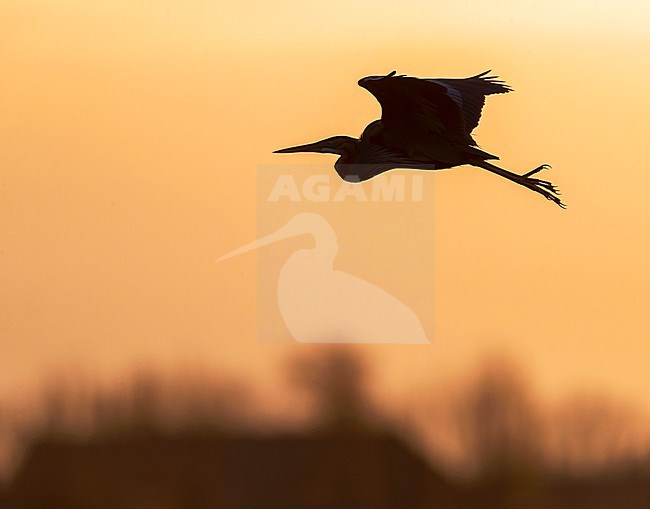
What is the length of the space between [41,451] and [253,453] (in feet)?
5.15

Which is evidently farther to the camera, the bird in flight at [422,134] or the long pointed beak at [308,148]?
the long pointed beak at [308,148]

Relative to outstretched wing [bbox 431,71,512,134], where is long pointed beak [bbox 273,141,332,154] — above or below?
below

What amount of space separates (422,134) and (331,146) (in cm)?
50

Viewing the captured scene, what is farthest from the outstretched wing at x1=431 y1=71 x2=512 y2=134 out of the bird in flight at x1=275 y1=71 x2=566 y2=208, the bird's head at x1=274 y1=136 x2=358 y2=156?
the bird's head at x1=274 y1=136 x2=358 y2=156

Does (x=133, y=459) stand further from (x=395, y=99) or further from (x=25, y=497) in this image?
(x=395, y=99)

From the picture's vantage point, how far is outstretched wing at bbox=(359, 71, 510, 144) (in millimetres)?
3291

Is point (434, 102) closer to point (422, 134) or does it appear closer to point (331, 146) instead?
point (422, 134)

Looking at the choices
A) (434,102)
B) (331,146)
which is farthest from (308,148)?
(434,102)

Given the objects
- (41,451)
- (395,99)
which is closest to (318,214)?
(395,99)

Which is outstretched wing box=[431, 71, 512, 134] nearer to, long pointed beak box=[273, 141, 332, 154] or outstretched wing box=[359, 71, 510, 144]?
outstretched wing box=[359, 71, 510, 144]

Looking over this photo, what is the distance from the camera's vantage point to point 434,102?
338 cm

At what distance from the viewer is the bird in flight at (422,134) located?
132 inches

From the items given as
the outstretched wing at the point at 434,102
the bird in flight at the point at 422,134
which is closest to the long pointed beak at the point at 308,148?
the bird in flight at the point at 422,134

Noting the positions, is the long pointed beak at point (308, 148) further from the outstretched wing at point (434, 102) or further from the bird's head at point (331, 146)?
the outstretched wing at point (434, 102)
